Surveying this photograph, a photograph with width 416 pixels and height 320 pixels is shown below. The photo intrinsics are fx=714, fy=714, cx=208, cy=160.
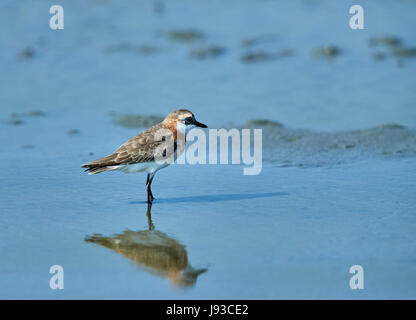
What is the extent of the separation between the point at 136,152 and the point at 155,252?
209 centimetres

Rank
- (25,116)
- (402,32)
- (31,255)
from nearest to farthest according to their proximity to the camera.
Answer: (31,255) < (25,116) < (402,32)

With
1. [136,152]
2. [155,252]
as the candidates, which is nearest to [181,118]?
[136,152]

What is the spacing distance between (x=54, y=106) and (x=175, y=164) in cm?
355

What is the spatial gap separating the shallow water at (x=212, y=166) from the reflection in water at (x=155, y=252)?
2 centimetres

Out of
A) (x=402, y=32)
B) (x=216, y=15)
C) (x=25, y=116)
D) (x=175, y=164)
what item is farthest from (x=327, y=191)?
(x=216, y=15)

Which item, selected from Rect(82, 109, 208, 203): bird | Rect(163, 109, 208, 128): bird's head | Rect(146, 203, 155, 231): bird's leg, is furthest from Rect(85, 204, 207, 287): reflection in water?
Rect(163, 109, 208, 128): bird's head

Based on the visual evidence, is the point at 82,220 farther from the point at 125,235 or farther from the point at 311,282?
the point at 311,282

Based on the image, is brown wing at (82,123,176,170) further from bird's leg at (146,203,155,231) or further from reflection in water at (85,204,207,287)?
reflection in water at (85,204,207,287)

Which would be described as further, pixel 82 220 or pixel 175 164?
pixel 175 164

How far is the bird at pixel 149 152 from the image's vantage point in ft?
29.6

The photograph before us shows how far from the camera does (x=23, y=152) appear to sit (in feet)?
35.4

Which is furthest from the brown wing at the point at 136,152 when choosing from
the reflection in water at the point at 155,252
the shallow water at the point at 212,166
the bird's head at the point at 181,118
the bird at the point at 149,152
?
the reflection in water at the point at 155,252

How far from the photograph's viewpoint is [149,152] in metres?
9.21
